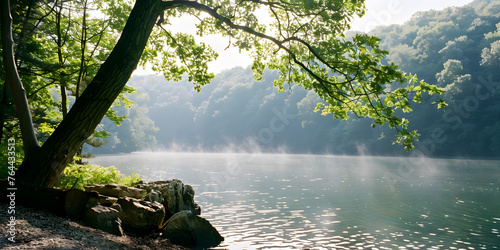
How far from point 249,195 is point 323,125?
320ft

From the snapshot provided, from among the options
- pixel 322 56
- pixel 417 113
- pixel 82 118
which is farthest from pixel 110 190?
pixel 417 113

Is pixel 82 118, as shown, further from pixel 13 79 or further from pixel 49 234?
pixel 49 234

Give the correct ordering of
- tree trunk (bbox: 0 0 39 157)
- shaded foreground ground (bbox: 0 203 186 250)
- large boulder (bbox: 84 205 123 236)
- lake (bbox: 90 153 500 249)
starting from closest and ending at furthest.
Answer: shaded foreground ground (bbox: 0 203 186 250), tree trunk (bbox: 0 0 39 157), large boulder (bbox: 84 205 123 236), lake (bbox: 90 153 500 249)

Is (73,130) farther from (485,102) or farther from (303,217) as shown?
(485,102)

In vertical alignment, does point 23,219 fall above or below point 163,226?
above

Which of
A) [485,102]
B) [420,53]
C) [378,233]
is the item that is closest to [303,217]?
[378,233]

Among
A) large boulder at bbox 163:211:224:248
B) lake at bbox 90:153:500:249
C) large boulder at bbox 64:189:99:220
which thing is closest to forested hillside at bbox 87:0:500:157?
lake at bbox 90:153:500:249

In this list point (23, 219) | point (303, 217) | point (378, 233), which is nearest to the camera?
point (23, 219)

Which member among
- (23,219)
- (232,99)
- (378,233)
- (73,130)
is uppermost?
(232,99)

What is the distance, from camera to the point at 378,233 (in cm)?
1479

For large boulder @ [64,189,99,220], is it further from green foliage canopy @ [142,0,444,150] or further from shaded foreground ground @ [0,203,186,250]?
green foliage canopy @ [142,0,444,150]

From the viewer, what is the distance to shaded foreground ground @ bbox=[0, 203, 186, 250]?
4973 mm

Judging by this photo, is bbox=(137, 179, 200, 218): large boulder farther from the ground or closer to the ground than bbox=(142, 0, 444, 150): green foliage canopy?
closer to the ground

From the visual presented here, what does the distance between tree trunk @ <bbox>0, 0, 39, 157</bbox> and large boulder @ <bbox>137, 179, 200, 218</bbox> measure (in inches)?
249
